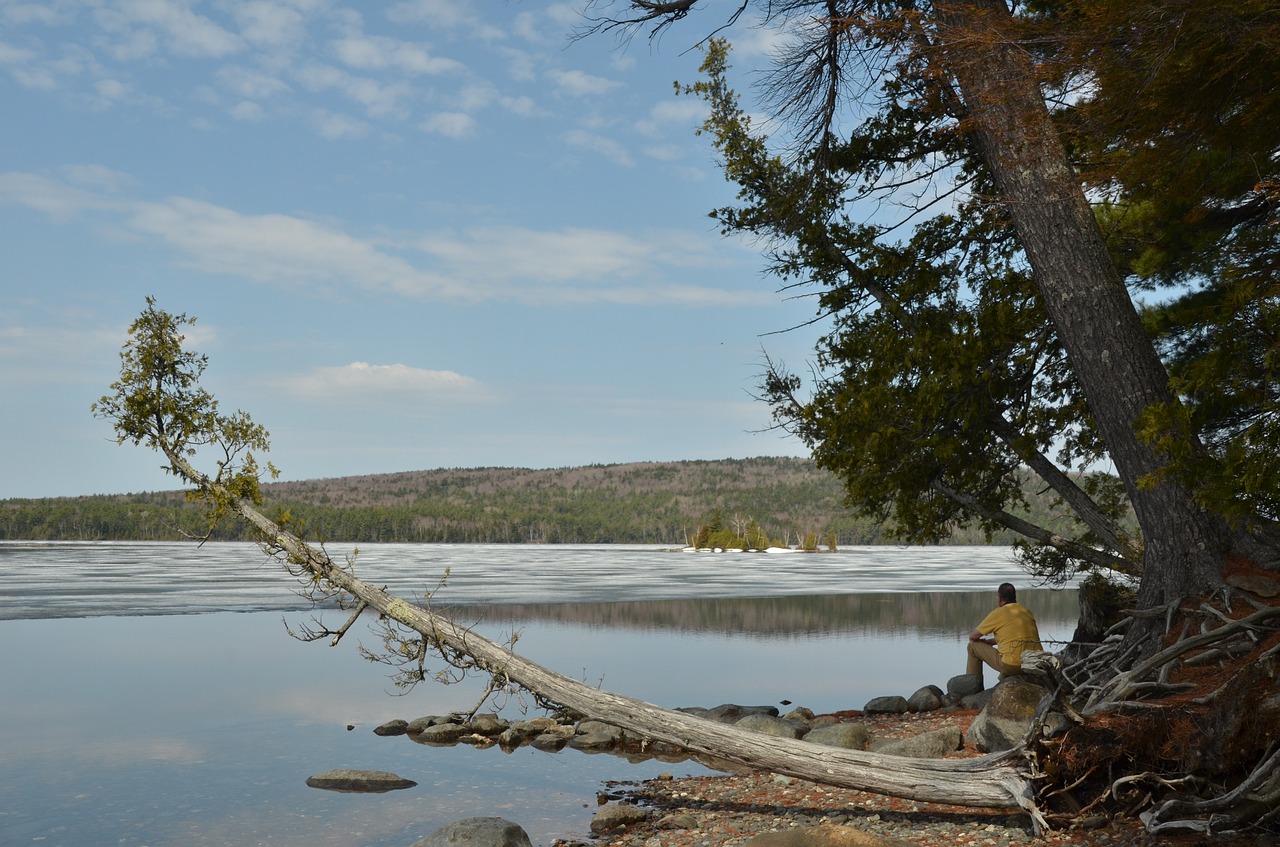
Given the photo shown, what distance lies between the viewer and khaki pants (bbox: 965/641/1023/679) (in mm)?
11414

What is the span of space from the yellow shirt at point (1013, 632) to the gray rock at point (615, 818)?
15.0 feet

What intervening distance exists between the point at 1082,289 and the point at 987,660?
15.4ft

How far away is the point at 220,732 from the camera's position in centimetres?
1448

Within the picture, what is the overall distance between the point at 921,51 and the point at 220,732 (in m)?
12.7

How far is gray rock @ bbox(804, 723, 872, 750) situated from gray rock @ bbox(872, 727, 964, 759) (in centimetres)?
59

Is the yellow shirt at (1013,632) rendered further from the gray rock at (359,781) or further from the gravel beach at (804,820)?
the gray rock at (359,781)

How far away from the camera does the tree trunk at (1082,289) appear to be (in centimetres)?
894

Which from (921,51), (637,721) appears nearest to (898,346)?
(921,51)

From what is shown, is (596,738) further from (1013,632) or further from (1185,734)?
(1185,734)

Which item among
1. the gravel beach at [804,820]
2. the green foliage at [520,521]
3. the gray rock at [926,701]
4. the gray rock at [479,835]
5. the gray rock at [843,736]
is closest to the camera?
the gravel beach at [804,820]

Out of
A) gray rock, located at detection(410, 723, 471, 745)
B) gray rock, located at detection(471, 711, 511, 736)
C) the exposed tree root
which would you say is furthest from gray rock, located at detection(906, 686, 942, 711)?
gray rock, located at detection(410, 723, 471, 745)

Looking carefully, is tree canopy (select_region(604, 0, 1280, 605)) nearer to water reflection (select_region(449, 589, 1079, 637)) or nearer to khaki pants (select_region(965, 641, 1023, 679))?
khaki pants (select_region(965, 641, 1023, 679))

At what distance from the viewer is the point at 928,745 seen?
406 inches

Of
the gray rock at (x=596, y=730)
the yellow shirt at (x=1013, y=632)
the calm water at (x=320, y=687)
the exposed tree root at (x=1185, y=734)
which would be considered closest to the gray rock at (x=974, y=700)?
the yellow shirt at (x=1013, y=632)
